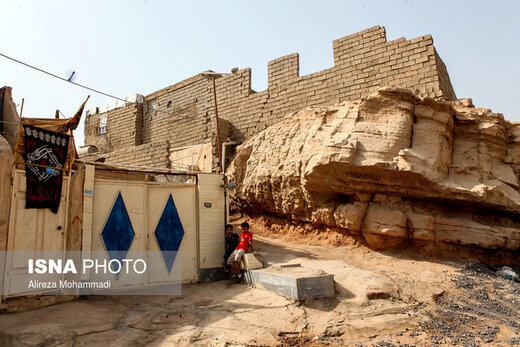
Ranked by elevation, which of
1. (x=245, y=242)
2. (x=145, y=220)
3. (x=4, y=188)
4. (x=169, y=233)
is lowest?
(x=245, y=242)

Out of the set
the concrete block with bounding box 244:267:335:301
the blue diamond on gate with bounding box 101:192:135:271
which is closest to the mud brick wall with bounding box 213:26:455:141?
the concrete block with bounding box 244:267:335:301

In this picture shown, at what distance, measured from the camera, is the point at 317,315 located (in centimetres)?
450

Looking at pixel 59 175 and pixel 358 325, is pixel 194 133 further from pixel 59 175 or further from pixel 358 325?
pixel 358 325

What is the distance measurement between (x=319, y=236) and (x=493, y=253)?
3530mm

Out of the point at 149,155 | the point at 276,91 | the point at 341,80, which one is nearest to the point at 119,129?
the point at 149,155

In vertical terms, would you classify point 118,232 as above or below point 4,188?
below

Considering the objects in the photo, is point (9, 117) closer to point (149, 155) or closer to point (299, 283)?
point (299, 283)

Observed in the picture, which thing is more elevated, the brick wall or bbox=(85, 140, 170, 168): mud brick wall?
the brick wall

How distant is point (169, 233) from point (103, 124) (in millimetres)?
12881

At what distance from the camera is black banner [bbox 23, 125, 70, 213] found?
5.06m

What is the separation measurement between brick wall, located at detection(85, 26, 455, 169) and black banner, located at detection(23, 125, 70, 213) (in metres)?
6.11

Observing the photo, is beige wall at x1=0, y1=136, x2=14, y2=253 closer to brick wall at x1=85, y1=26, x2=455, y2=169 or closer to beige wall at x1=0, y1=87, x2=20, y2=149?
beige wall at x1=0, y1=87, x2=20, y2=149

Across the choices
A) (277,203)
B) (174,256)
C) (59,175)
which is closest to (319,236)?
(277,203)

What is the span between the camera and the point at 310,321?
4.34 metres
